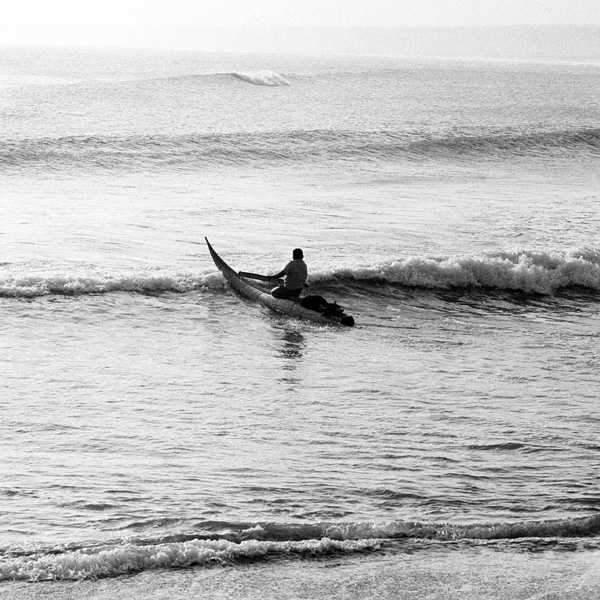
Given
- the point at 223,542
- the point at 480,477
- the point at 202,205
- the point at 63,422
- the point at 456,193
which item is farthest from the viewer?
the point at 456,193

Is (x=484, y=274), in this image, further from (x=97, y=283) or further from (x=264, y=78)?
(x=264, y=78)

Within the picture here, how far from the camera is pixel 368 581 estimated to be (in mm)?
6336

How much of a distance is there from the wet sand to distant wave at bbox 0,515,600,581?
10 cm

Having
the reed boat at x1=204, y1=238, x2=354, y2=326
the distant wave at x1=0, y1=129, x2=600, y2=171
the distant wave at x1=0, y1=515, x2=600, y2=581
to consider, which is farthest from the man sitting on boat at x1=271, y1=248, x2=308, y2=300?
the distant wave at x1=0, y1=129, x2=600, y2=171

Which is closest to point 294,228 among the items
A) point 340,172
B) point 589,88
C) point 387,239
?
point 387,239

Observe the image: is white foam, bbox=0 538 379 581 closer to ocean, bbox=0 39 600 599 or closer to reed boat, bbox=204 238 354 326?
ocean, bbox=0 39 600 599

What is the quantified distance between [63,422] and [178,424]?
1.12 meters

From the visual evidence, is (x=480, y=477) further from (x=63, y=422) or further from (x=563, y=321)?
(x=563, y=321)

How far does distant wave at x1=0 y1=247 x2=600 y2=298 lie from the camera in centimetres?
1527

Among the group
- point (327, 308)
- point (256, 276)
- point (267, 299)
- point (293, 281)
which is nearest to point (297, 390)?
point (327, 308)

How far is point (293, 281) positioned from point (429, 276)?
10.1 ft

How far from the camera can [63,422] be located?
927 cm

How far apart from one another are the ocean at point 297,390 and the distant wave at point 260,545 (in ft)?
0.06

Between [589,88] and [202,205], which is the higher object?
[589,88]
